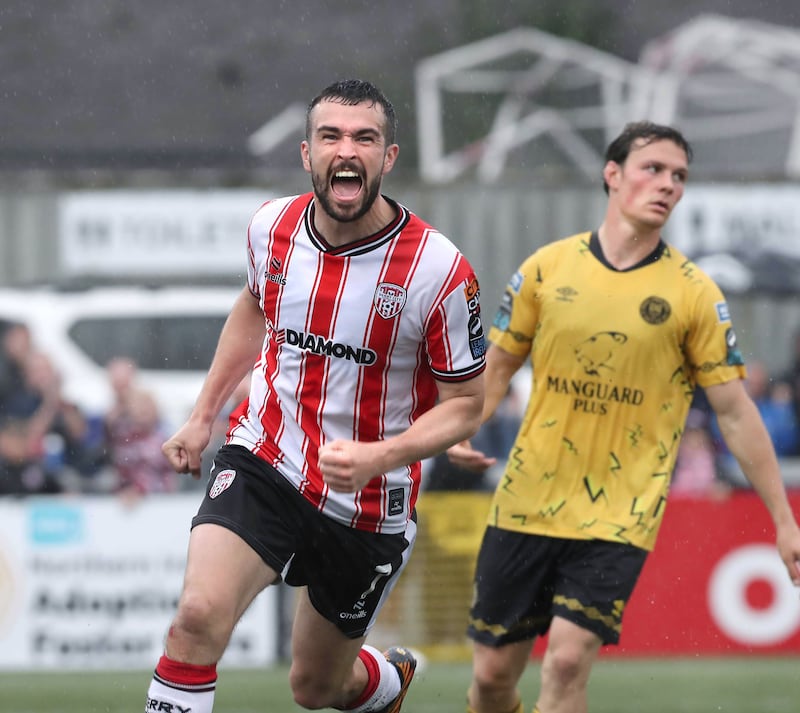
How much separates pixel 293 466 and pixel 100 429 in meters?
8.58

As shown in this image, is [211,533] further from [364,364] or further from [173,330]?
[173,330]

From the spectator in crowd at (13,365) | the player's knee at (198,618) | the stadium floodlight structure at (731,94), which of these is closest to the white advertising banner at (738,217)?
the stadium floodlight structure at (731,94)

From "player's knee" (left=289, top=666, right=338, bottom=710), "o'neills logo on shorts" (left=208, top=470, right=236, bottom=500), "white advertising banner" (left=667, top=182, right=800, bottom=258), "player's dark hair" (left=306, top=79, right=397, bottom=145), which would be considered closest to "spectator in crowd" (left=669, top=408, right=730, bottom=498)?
"player's knee" (left=289, top=666, right=338, bottom=710)

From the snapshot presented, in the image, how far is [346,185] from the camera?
5.11 meters

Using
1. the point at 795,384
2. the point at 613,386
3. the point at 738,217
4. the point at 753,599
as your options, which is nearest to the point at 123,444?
the point at 753,599

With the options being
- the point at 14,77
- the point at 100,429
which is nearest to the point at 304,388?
the point at 100,429

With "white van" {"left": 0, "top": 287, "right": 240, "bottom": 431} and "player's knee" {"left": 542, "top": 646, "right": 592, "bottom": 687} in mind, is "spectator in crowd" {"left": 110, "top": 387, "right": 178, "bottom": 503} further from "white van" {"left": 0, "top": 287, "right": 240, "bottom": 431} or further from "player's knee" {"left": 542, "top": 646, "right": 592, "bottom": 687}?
"player's knee" {"left": 542, "top": 646, "right": 592, "bottom": 687}

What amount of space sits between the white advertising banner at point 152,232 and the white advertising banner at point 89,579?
8.61 metres

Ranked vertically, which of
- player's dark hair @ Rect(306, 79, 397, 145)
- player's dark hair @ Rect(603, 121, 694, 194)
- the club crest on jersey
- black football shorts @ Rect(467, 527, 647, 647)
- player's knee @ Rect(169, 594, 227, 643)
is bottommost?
black football shorts @ Rect(467, 527, 647, 647)

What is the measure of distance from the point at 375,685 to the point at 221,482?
1208mm

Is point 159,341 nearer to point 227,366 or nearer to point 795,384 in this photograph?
point 795,384

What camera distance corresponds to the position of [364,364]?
532cm

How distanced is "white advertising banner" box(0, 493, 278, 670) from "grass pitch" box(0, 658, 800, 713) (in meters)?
0.22

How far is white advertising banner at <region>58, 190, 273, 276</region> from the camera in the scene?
19.8 m
